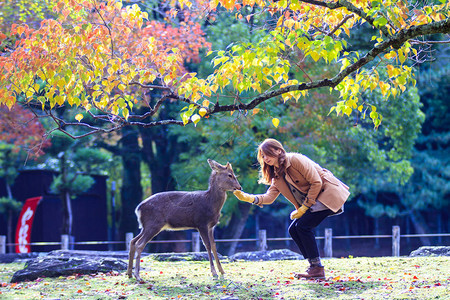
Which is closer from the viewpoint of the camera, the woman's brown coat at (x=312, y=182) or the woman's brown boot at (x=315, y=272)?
the woman's brown coat at (x=312, y=182)

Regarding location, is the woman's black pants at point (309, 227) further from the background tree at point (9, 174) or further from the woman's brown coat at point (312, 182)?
the background tree at point (9, 174)

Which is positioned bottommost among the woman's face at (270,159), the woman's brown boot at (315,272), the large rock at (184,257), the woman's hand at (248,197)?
the large rock at (184,257)

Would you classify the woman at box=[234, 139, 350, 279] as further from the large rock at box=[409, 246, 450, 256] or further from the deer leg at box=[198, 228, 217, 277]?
the large rock at box=[409, 246, 450, 256]

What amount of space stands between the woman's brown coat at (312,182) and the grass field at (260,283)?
1027mm

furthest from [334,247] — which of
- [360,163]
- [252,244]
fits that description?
[360,163]

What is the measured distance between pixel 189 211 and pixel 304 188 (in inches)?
82.4

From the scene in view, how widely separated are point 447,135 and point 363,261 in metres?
16.5

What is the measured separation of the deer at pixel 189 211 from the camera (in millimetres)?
8508

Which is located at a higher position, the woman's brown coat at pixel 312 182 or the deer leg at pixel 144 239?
the woman's brown coat at pixel 312 182

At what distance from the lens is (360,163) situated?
19.2 metres

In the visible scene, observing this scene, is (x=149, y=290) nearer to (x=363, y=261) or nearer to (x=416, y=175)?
(x=363, y=261)

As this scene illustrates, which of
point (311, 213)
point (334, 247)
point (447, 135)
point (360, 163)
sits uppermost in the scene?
point (447, 135)

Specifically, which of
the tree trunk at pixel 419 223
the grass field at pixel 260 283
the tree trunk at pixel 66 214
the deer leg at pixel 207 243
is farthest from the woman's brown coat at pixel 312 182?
the tree trunk at pixel 419 223

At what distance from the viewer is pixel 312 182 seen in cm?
707
